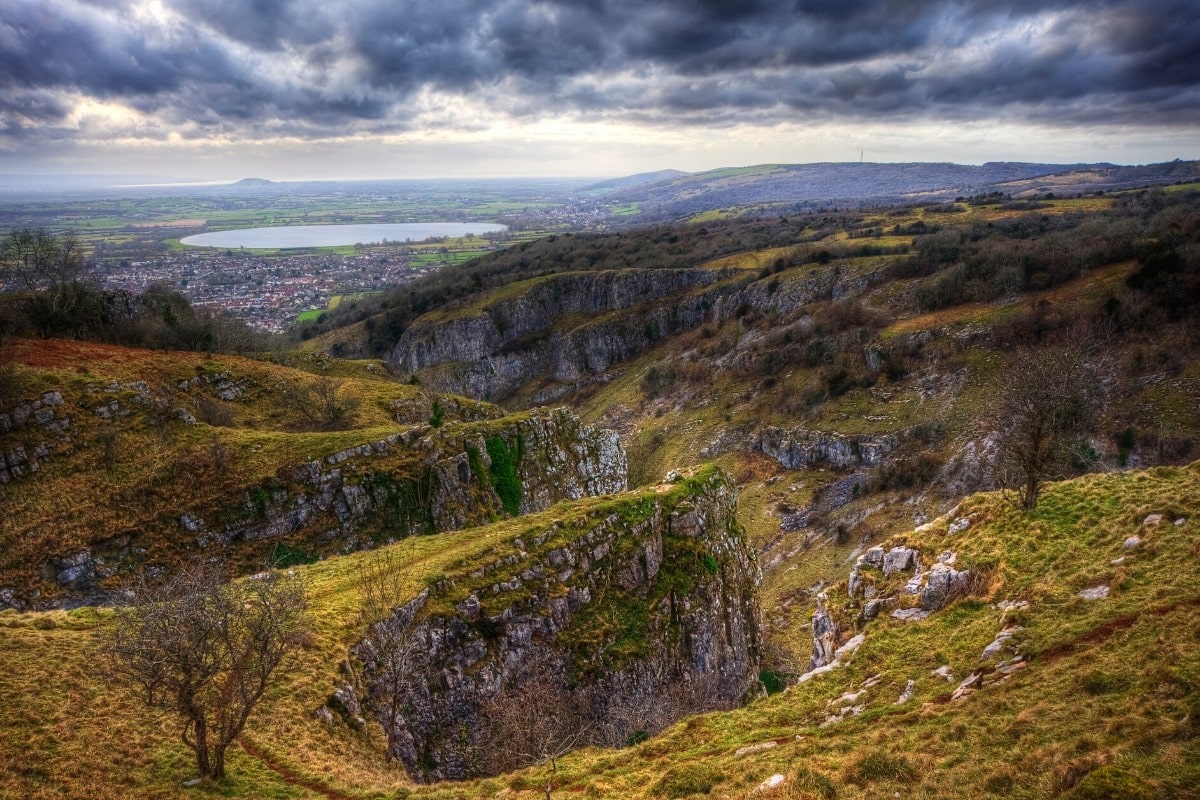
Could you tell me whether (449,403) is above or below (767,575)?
above

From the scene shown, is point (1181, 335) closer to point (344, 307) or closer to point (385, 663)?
point (385, 663)

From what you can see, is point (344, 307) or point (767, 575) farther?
point (344, 307)

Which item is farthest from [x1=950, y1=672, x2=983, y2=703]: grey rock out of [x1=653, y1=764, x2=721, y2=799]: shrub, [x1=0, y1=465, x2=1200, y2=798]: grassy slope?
[x1=653, y1=764, x2=721, y2=799]: shrub

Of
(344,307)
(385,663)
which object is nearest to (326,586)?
(385,663)

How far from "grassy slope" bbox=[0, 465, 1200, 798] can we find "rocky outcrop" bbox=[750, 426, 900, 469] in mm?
41464

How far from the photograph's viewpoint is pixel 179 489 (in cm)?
3403

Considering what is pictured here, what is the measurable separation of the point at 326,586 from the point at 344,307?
515 ft

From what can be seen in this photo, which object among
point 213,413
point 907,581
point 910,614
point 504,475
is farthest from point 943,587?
point 213,413

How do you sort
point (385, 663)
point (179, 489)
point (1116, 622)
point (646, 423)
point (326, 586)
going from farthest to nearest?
point (646, 423)
point (179, 489)
point (326, 586)
point (385, 663)
point (1116, 622)

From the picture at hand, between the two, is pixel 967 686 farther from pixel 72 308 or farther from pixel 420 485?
pixel 72 308

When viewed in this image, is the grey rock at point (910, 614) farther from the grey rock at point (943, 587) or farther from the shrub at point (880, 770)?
the shrub at point (880, 770)

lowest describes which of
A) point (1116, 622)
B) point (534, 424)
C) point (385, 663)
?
point (385, 663)

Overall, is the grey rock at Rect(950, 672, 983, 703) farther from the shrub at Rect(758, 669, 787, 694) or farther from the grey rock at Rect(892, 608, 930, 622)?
the shrub at Rect(758, 669, 787, 694)

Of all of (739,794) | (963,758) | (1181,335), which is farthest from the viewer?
(1181,335)
